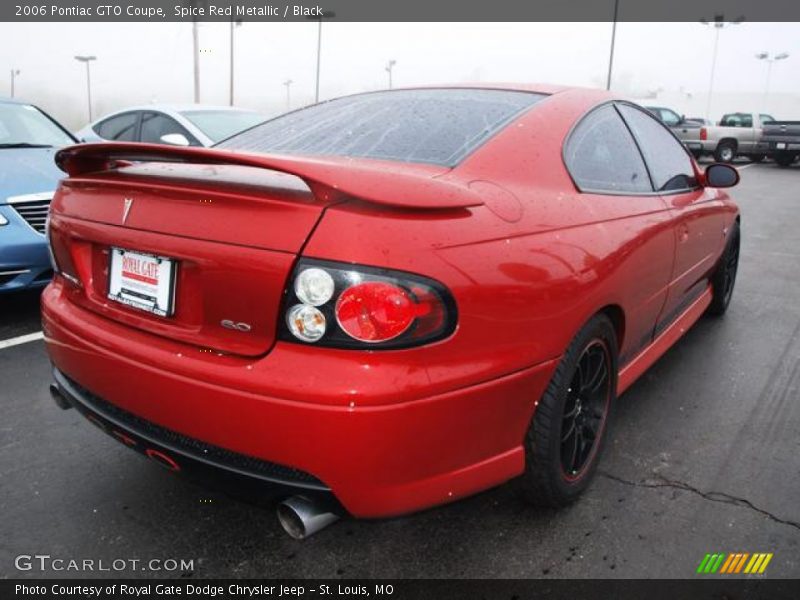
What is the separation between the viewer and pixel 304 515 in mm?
1745

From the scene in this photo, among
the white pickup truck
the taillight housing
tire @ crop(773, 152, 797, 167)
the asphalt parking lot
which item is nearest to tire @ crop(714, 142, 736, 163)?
the white pickup truck

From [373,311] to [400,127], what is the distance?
1093 mm

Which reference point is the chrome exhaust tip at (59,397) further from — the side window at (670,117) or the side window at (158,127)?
the side window at (670,117)

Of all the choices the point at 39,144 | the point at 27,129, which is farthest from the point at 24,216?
the point at 27,129

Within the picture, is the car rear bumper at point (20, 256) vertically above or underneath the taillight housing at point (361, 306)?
underneath

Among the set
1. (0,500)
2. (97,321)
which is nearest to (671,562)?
(97,321)

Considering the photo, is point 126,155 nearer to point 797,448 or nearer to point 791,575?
point 791,575

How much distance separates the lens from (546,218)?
2.10 meters

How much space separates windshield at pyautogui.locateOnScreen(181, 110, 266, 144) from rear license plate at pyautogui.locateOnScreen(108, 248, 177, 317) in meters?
5.08

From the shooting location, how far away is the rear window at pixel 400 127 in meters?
2.31

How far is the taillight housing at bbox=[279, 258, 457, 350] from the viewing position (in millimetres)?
1645

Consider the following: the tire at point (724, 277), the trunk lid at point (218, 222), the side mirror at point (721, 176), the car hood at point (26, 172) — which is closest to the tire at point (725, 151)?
the tire at point (724, 277)

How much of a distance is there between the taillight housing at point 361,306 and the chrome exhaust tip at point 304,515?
43 centimetres

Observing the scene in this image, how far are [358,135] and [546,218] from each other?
0.83m
